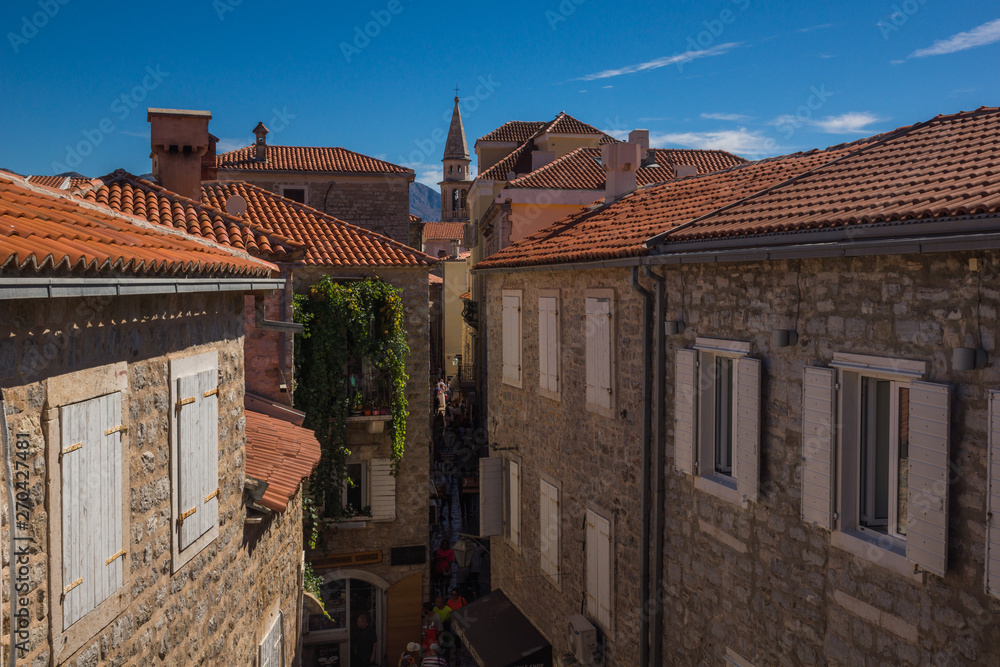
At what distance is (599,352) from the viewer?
10.3 m

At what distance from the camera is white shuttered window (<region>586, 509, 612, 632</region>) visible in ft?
33.4

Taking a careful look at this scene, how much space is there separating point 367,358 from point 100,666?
11108 millimetres

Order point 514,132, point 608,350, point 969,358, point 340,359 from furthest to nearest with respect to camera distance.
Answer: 1. point 514,132
2. point 340,359
3. point 608,350
4. point 969,358

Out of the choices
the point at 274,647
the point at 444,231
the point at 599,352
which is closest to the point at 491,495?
the point at 599,352

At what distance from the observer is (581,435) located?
1105 centimetres

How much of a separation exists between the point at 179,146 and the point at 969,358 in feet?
40.6

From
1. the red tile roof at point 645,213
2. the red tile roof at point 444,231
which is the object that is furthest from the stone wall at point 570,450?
the red tile roof at point 444,231

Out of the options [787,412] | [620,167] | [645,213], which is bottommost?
[787,412]

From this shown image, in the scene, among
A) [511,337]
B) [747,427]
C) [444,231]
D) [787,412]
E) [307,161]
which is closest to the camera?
[787,412]

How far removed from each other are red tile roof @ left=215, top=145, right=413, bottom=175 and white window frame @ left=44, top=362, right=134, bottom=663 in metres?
21.9

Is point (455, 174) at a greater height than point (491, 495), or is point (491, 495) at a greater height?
point (455, 174)

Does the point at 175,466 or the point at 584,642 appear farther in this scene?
the point at 584,642

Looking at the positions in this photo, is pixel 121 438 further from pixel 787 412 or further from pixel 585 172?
pixel 585 172

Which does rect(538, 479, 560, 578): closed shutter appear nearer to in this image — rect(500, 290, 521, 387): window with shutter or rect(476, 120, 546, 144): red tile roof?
rect(500, 290, 521, 387): window with shutter
